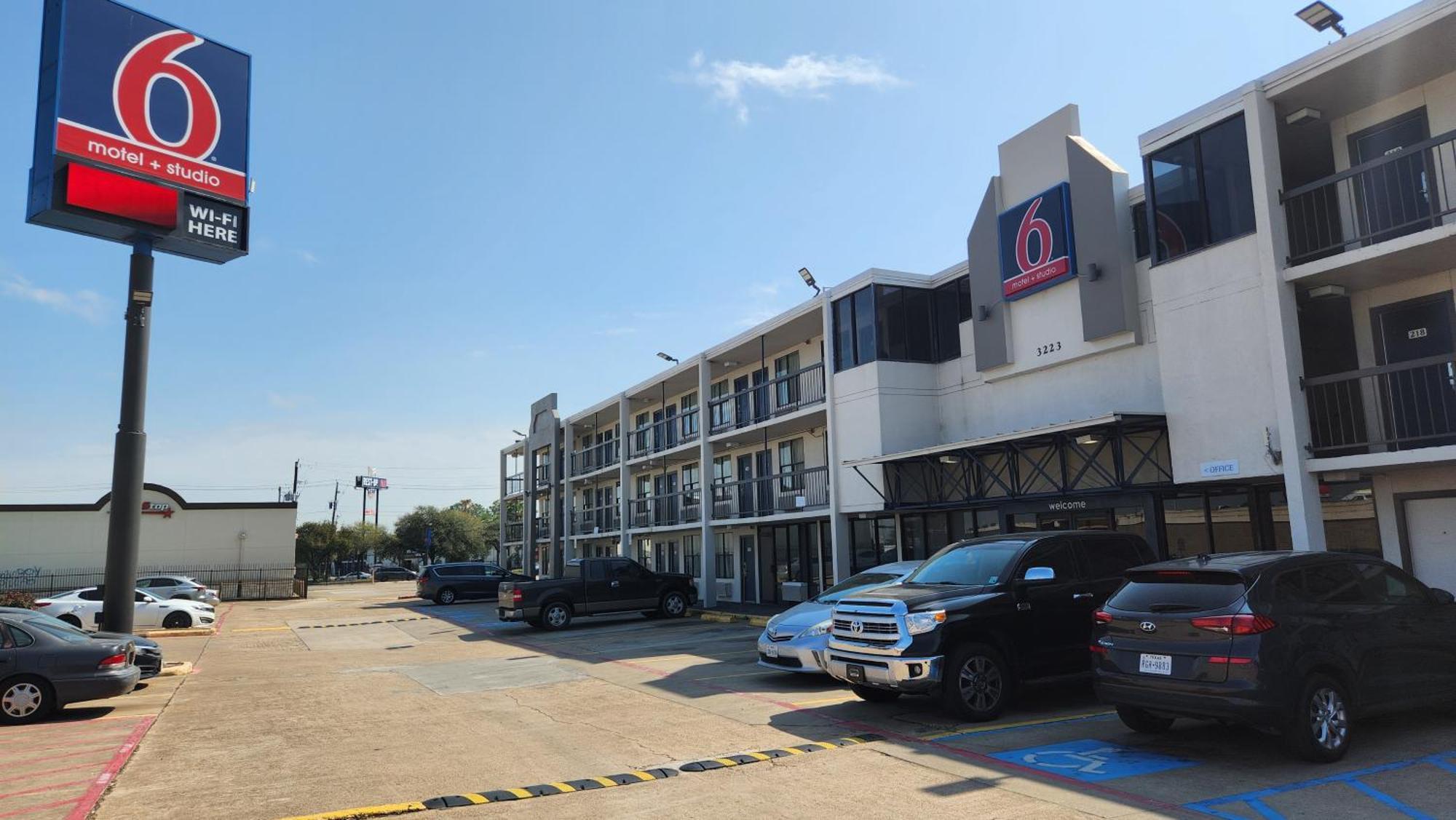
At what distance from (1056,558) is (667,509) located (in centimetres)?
2376

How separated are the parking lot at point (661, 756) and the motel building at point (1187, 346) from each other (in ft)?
16.7

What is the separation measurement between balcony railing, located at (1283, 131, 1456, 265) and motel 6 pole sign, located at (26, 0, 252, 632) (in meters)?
18.4

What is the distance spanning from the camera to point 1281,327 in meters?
12.9

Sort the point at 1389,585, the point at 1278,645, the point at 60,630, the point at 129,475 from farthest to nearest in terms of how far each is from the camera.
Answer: the point at 129,475
the point at 60,630
the point at 1389,585
the point at 1278,645

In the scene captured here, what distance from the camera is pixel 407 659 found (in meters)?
17.9

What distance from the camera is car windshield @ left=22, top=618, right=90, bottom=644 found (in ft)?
37.3

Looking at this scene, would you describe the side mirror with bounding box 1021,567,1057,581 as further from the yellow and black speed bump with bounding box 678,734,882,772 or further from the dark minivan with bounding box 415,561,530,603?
the dark minivan with bounding box 415,561,530,603

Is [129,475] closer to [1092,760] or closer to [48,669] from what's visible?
[48,669]

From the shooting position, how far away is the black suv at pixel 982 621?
9289 mm

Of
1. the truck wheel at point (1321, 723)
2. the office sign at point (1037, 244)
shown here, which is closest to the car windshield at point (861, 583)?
the truck wheel at point (1321, 723)

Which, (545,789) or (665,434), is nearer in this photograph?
(545,789)

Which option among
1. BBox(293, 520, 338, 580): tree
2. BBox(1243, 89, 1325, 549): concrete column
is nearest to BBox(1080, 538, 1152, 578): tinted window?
BBox(1243, 89, 1325, 549): concrete column

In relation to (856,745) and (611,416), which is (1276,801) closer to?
(856,745)

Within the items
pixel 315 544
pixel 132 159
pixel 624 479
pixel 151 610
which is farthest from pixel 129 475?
pixel 315 544
